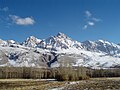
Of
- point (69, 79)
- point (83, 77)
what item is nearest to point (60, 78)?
point (69, 79)

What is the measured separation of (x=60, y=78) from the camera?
153625mm

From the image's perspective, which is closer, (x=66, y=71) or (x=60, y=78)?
(x=60, y=78)

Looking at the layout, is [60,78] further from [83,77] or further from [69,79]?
[83,77]

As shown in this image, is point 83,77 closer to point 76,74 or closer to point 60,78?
point 76,74

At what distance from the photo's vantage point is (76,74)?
162000mm

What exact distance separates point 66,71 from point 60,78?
1177 cm

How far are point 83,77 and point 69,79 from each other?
36.3ft

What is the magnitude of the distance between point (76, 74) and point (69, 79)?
7740 millimetres

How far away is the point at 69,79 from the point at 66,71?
31.1ft

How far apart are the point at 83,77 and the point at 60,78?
16374mm

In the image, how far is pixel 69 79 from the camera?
6137 inches

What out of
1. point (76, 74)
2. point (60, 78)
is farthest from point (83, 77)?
point (60, 78)

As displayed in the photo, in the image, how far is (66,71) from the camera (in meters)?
164
